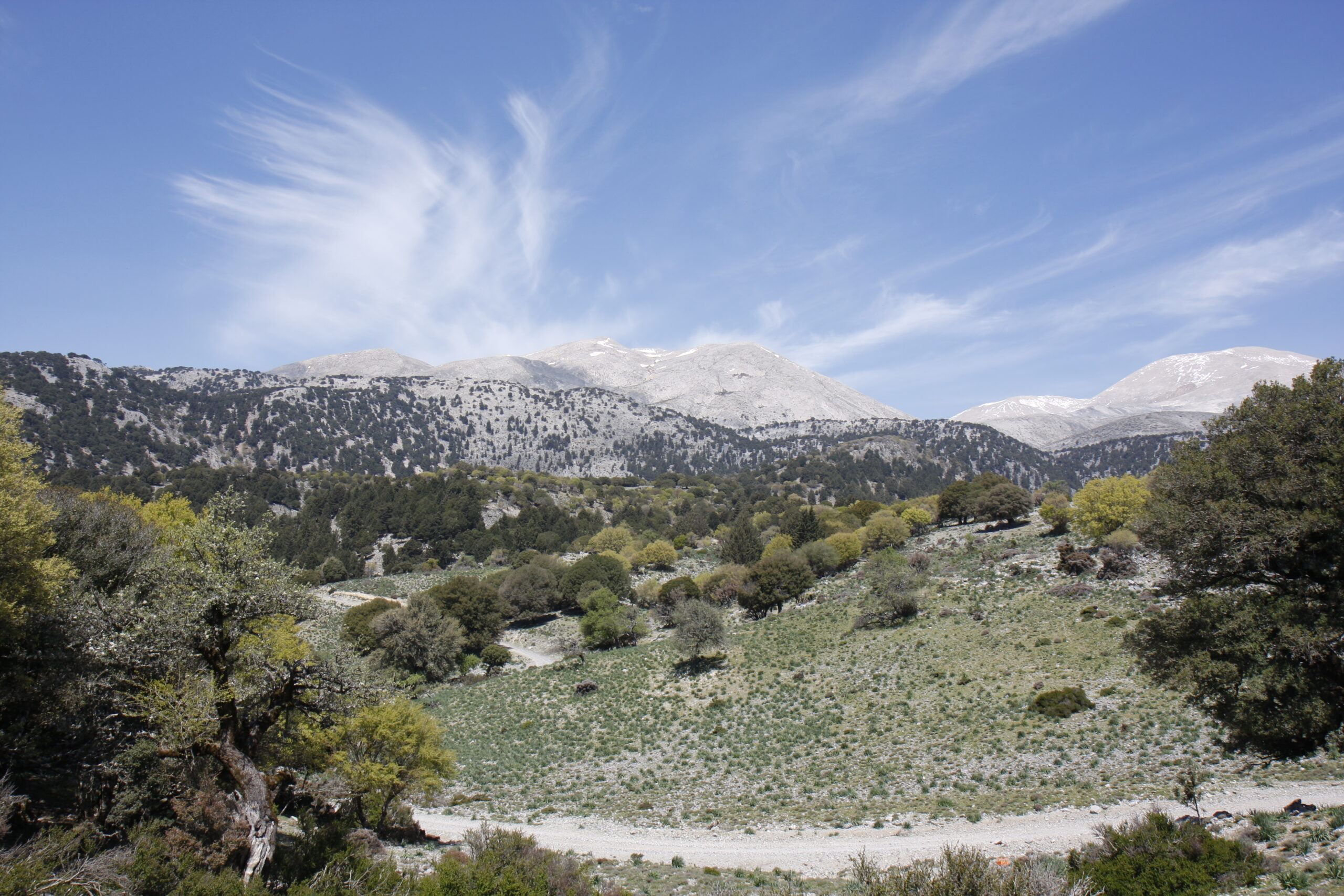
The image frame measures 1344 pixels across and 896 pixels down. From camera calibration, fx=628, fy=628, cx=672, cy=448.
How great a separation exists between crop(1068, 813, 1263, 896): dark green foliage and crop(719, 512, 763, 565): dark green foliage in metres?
75.1

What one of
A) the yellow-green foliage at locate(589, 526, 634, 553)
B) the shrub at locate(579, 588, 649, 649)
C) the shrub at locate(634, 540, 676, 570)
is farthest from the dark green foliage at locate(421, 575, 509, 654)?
the yellow-green foliage at locate(589, 526, 634, 553)

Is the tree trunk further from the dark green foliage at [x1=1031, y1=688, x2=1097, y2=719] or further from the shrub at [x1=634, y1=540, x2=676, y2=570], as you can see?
the shrub at [x1=634, y1=540, x2=676, y2=570]

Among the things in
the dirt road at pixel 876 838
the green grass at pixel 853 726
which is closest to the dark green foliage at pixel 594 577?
the green grass at pixel 853 726

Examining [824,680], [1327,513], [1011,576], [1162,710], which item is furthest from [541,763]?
[1011,576]

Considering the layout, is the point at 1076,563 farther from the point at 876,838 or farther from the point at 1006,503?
the point at 876,838

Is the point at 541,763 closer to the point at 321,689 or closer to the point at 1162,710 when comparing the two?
the point at 321,689

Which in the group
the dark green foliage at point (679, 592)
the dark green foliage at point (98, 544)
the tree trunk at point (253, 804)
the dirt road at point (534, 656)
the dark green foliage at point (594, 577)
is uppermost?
the dark green foliage at point (98, 544)

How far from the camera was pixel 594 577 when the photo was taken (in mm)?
81625

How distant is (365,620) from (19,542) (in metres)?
46.8

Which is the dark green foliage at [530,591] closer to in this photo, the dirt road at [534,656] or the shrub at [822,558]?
the dirt road at [534,656]

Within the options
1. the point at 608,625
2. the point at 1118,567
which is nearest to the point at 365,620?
the point at 608,625

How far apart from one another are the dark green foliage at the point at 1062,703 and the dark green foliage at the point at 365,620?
152ft

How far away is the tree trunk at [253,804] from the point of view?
A: 12266 millimetres

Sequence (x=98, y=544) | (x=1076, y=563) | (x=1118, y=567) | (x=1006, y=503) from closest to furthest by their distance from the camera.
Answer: (x=98, y=544), (x=1118, y=567), (x=1076, y=563), (x=1006, y=503)
